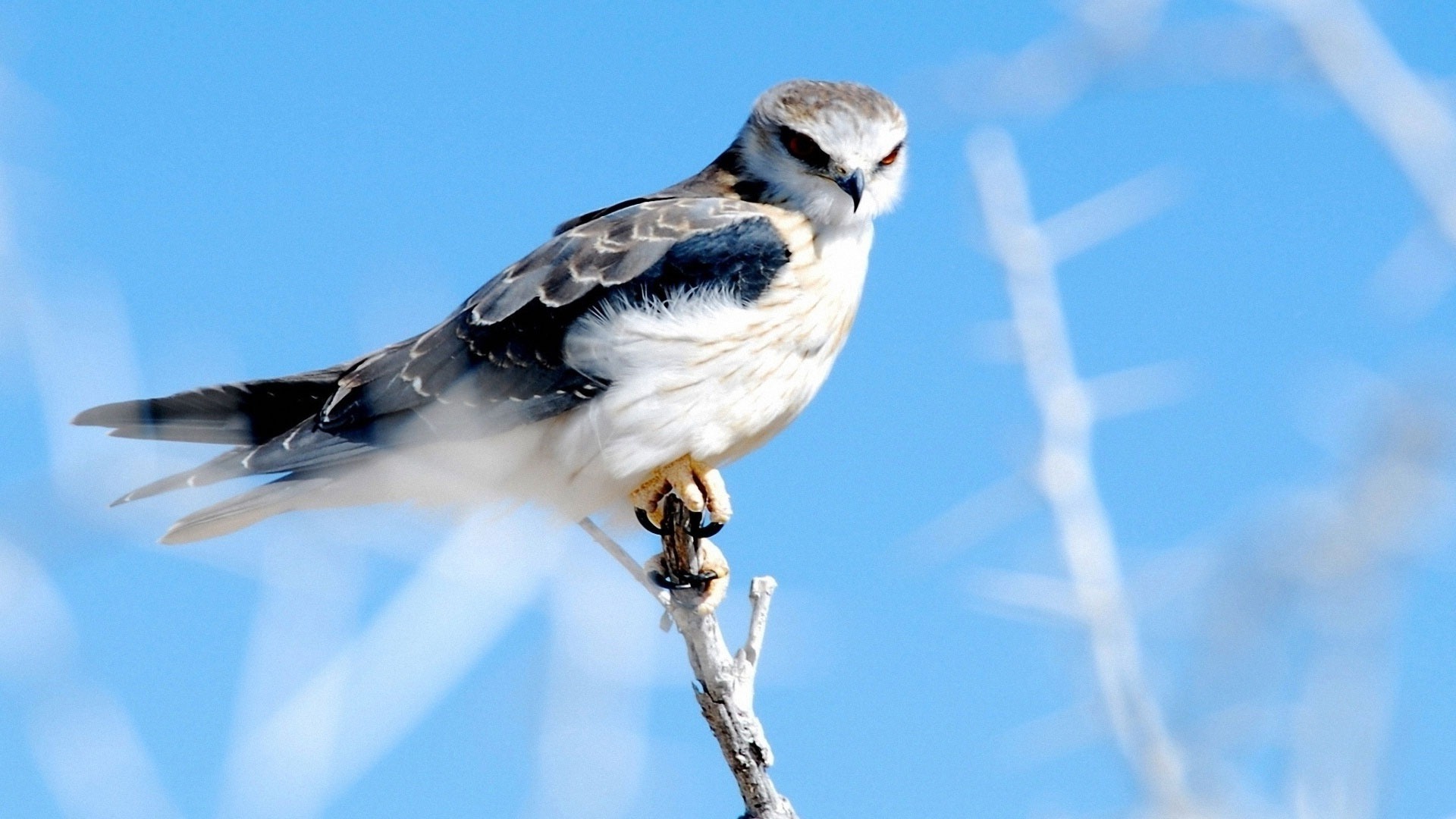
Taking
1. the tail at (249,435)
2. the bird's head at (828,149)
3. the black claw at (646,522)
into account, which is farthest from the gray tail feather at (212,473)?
the bird's head at (828,149)

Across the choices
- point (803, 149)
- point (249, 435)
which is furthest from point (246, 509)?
point (803, 149)

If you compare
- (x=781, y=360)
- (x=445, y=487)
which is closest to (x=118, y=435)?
(x=445, y=487)

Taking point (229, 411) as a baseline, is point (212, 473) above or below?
below

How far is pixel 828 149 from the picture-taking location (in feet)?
16.4

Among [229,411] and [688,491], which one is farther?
[229,411]

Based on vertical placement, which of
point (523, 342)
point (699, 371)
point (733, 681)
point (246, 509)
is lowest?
point (733, 681)

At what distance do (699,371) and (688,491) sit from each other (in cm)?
36

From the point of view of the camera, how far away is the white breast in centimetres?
450

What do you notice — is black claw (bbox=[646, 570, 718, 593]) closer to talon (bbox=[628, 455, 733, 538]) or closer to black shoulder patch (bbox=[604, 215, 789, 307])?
talon (bbox=[628, 455, 733, 538])

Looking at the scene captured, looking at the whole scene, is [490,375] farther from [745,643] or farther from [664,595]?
[745,643]

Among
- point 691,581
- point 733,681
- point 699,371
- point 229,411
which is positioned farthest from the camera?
point 229,411

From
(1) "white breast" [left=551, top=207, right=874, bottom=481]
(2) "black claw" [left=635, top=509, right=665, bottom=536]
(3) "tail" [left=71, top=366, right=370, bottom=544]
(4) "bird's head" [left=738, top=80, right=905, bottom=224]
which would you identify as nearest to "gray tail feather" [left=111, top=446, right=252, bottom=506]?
(3) "tail" [left=71, top=366, right=370, bottom=544]

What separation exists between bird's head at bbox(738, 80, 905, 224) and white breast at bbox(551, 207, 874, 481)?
0.88ft

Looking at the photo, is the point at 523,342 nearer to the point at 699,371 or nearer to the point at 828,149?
the point at 699,371
